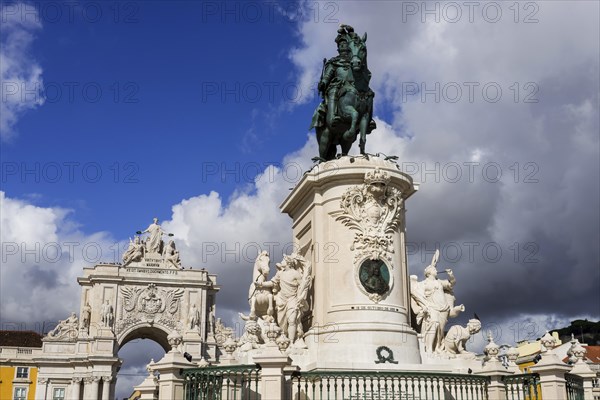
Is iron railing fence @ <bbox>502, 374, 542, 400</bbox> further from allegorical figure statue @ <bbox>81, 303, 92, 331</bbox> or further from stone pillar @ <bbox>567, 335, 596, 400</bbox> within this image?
allegorical figure statue @ <bbox>81, 303, 92, 331</bbox>

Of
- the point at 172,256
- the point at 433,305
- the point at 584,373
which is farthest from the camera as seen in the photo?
the point at 172,256

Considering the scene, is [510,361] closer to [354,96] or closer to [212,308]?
[354,96]

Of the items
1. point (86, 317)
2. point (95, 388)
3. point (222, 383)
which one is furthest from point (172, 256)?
point (222, 383)

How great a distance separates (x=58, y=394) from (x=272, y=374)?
62.6m

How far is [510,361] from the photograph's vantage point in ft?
54.0

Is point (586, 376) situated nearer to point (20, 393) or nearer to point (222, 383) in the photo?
point (222, 383)

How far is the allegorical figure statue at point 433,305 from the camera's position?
1688 cm

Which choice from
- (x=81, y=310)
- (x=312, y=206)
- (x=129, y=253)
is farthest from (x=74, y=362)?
(x=312, y=206)

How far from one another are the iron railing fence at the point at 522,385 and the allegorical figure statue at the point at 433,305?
2268 millimetres

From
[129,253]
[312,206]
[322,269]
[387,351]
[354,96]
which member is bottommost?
[387,351]

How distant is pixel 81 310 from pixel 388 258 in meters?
61.3

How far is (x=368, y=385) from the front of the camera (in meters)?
13.8

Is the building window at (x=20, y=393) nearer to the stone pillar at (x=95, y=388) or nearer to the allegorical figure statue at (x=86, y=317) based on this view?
the stone pillar at (x=95, y=388)

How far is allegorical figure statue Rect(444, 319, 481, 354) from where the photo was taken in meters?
16.8
